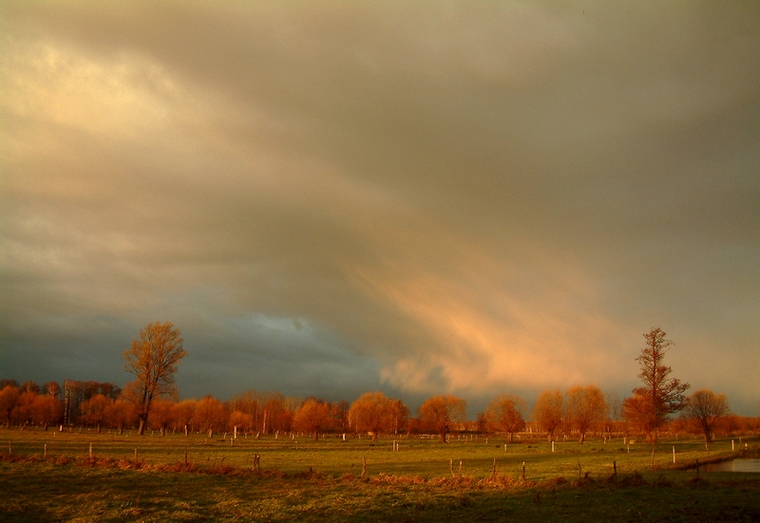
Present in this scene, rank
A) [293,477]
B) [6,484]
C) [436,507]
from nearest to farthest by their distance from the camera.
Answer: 1. [436,507]
2. [6,484]
3. [293,477]

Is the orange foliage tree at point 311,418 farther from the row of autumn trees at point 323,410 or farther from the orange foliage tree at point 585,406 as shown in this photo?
the orange foliage tree at point 585,406

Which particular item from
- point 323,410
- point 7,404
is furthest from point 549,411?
point 7,404

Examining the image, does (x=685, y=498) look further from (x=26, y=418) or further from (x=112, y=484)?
(x=26, y=418)

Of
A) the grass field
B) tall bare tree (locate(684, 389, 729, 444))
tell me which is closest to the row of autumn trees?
tall bare tree (locate(684, 389, 729, 444))

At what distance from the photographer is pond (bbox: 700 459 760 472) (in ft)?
156

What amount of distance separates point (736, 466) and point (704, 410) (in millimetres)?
60989

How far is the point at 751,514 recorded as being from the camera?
888 inches

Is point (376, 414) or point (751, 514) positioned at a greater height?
point (751, 514)

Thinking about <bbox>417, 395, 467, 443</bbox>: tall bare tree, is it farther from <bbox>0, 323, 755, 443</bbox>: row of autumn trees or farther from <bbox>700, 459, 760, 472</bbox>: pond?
<bbox>700, 459, 760, 472</bbox>: pond

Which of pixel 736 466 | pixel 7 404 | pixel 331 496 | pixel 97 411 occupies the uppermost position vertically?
pixel 331 496

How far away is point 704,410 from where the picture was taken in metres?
104

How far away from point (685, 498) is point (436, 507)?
44.9 ft

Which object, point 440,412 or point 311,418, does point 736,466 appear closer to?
point 440,412

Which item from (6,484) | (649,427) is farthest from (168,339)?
(649,427)
